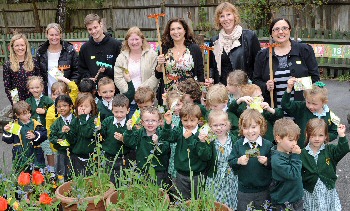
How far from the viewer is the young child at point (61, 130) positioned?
4.87 meters

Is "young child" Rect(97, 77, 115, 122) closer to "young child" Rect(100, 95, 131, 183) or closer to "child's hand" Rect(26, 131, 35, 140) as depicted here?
"young child" Rect(100, 95, 131, 183)

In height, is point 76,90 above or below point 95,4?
below

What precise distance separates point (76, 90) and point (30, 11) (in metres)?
13.5

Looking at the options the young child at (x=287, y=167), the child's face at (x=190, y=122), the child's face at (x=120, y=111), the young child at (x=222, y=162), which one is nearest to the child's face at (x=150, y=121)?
→ the child's face at (x=190, y=122)

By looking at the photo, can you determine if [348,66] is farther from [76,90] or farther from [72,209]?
[72,209]

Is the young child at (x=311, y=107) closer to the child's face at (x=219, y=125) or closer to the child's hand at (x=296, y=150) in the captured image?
the child's hand at (x=296, y=150)

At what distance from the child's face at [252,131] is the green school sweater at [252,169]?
0.23 feet

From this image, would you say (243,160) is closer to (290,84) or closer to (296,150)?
(296,150)

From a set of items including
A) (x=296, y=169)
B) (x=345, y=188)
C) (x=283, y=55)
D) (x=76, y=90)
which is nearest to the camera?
(x=296, y=169)

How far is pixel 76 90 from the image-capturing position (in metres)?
5.69

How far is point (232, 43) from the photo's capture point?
5184 millimetres

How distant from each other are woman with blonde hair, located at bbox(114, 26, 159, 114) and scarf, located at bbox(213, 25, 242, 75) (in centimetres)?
73

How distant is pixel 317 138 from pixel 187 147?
1.11 m

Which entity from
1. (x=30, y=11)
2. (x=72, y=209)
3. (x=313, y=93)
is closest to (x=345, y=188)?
(x=313, y=93)
